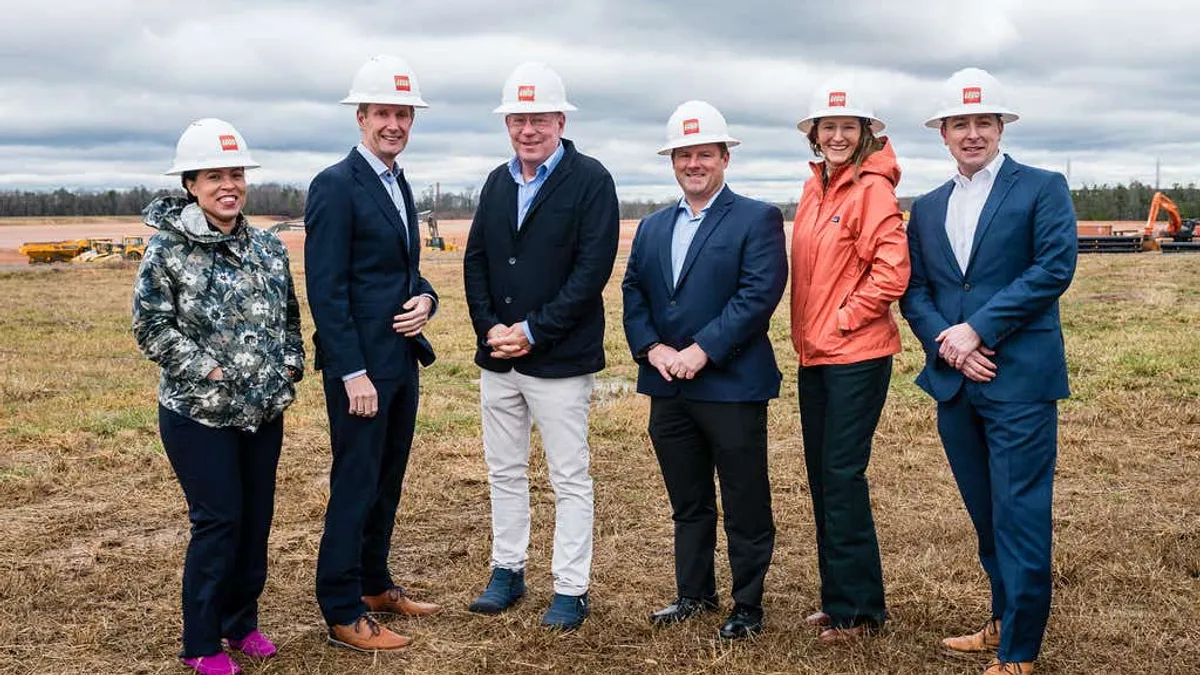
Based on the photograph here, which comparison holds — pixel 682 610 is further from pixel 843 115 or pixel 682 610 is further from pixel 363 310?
pixel 843 115

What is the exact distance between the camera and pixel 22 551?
6.14 metres

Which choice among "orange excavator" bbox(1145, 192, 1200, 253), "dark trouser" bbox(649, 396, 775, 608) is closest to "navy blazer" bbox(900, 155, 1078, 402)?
"dark trouser" bbox(649, 396, 775, 608)

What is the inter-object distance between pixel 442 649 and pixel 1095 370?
893cm

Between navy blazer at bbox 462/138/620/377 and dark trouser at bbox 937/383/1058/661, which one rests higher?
navy blazer at bbox 462/138/620/377

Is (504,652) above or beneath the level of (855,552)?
beneath

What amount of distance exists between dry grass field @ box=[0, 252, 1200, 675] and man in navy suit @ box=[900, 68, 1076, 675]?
534 millimetres

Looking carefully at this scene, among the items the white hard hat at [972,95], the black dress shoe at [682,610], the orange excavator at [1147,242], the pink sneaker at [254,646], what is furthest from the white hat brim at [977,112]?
the orange excavator at [1147,242]

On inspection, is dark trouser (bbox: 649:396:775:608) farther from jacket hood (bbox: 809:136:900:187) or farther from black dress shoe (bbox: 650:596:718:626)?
jacket hood (bbox: 809:136:900:187)

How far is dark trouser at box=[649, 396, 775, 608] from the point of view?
15.9 ft

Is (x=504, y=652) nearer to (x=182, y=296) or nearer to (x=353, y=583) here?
(x=353, y=583)

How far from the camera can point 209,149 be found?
430 centimetres

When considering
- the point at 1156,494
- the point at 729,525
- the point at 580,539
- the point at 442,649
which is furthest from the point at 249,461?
the point at 1156,494

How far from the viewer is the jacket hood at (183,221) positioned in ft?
13.9

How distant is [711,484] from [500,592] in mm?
1145
